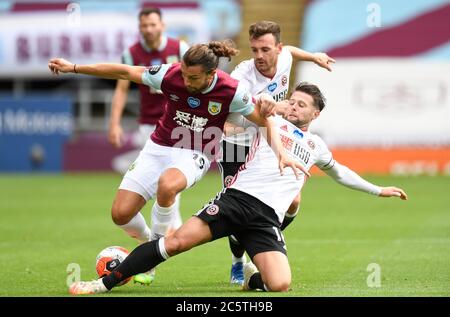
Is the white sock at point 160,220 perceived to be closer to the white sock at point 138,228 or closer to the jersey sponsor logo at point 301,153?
the white sock at point 138,228

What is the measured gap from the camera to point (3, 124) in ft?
71.7

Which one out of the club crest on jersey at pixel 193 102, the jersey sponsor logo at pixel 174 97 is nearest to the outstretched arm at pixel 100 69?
the jersey sponsor logo at pixel 174 97

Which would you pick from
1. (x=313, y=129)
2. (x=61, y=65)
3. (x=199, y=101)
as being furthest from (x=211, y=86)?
Result: (x=313, y=129)

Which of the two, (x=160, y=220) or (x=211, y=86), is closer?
(x=211, y=86)

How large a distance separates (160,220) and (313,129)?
→ 513 inches

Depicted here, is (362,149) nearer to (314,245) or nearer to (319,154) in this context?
(314,245)

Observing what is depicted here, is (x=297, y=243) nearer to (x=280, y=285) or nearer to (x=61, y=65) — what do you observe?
(x=280, y=285)

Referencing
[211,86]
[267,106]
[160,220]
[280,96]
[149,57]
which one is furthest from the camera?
[149,57]

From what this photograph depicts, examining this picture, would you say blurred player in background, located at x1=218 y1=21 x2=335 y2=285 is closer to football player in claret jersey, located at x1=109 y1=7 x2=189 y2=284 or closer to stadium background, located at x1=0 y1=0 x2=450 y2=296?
stadium background, located at x1=0 y1=0 x2=450 y2=296

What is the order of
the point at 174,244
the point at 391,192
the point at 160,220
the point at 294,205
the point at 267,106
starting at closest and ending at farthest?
the point at 174,244 → the point at 267,106 → the point at 391,192 → the point at 160,220 → the point at 294,205

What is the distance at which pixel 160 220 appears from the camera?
25.4 feet

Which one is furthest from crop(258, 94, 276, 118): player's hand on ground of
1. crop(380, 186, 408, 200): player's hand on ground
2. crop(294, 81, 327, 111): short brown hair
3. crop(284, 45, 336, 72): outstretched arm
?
crop(284, 45, 336, 72): outstretched arm

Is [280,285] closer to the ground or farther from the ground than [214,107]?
closer to the ground
